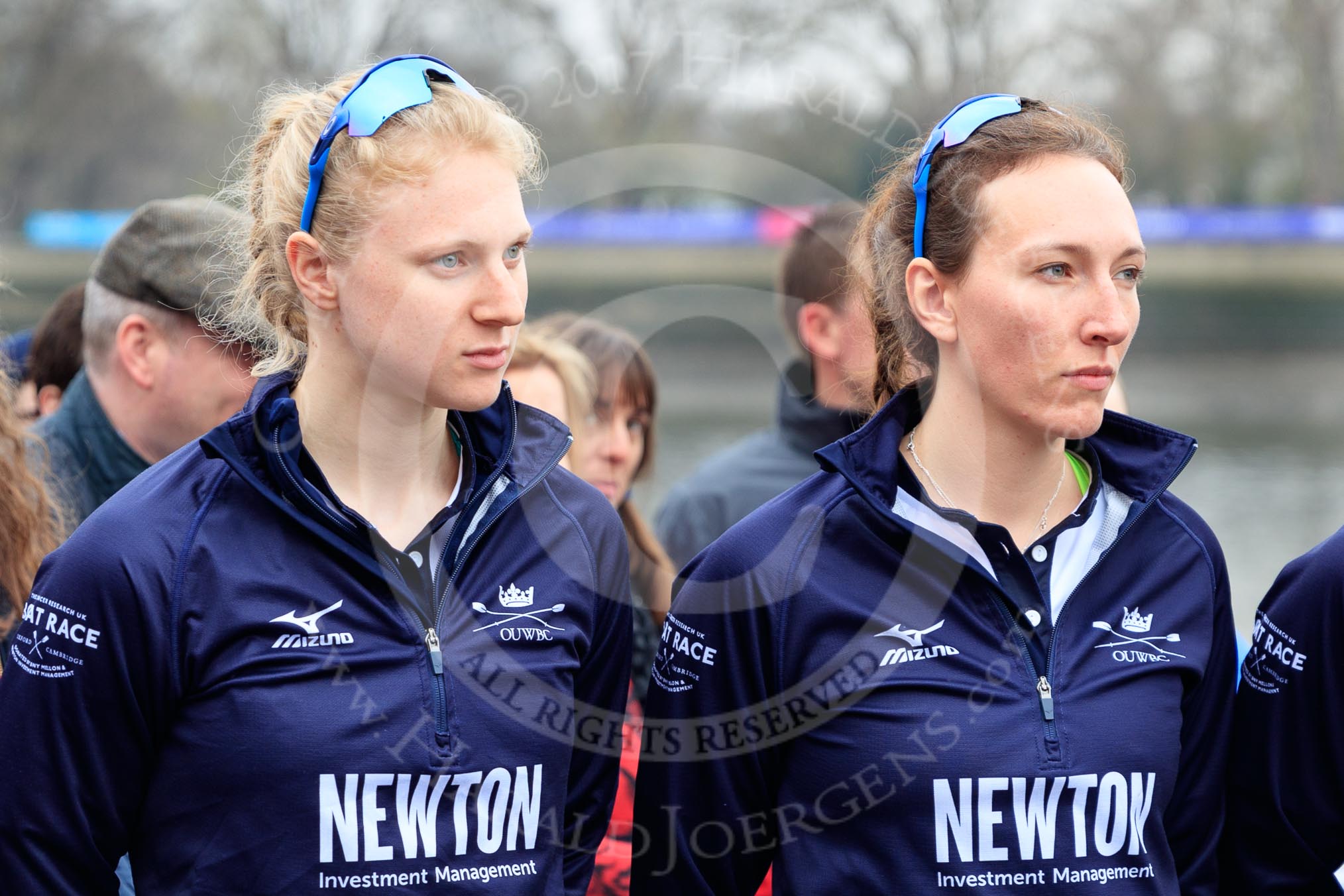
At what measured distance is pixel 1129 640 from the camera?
2.13 m

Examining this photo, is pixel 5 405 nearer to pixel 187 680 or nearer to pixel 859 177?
pixel 187 680

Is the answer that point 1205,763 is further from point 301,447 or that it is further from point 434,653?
point 301,447

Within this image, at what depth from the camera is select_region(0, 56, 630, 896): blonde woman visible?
6.26 ft

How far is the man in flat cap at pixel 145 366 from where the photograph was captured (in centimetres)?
309

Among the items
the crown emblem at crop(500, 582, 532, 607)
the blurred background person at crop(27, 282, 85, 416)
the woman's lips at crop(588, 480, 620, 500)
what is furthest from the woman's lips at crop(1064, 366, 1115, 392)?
the blurred background person at crop(27, 282, 85, 416)

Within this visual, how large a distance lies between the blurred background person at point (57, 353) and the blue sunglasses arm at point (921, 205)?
2.79 meters

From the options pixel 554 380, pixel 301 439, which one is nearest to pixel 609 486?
pixel 554 380

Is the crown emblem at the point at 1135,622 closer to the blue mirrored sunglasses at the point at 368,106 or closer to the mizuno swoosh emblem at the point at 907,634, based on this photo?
the mizuno swoosh emblem at the point at 907,634

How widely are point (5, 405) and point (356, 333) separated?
1.10 metres

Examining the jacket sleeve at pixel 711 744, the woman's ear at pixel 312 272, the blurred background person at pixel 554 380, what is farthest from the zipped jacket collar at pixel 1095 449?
the blurred background person at pixel 554 380

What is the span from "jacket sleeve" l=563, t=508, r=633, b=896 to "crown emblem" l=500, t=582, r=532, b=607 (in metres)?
0.15

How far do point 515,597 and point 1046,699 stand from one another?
0.85 m

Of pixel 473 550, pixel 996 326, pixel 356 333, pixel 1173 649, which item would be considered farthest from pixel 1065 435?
pixel 356 333

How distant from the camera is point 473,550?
2125mm
